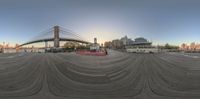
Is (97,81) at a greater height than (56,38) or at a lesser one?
lesser

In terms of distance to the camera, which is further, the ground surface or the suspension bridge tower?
the suspension bridge tower

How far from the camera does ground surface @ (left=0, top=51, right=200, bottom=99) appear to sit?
30.3 ft

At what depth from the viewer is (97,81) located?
11.3 meters

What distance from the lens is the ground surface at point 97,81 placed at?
30.3 feet

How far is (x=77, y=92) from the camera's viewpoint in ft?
31.2

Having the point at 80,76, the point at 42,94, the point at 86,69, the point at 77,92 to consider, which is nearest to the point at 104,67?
the point at 86,69

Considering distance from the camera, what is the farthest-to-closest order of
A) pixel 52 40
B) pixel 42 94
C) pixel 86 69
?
pixel 52 40
pixel 86 69
pixel 42 94

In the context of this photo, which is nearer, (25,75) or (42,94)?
(42,94)

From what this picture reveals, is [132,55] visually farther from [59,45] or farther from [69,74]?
[69,74]

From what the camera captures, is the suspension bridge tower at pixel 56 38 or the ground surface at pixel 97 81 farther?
the suspension bridge tower at pixel 56 38

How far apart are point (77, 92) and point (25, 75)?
410 cm

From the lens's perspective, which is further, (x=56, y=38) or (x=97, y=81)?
(x=56, y=38)

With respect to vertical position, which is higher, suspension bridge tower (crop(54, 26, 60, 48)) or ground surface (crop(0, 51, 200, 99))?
suspension bridge tower (crop(54, 26, 60, 48))

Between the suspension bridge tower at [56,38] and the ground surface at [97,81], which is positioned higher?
the suspension bridge tower at [56,38]
